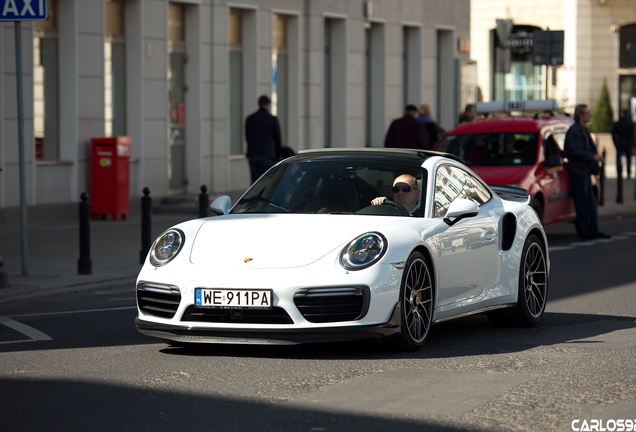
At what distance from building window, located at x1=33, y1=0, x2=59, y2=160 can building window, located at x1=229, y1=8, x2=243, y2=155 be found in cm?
521

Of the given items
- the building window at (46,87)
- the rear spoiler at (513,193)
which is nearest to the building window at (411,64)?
the building window at (46,87)

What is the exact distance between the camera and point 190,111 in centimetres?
2217

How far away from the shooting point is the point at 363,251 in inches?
292

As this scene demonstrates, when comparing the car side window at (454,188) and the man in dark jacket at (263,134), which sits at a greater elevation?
the man in dark jacket at (263,134)

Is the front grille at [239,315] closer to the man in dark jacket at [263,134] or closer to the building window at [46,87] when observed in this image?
the building window at [46,87]

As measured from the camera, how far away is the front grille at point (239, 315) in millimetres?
7297

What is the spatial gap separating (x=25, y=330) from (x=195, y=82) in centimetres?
1348

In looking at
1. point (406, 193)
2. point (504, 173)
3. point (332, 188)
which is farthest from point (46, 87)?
point (406, 193)

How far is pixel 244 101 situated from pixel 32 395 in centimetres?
1776

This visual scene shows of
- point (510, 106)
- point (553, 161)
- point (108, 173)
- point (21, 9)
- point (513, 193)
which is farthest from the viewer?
point (510, 106)

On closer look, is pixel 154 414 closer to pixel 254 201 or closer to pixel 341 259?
pixel 341 259

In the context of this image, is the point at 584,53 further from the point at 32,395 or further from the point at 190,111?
the point at 32,395

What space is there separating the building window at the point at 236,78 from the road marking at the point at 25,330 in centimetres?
1436

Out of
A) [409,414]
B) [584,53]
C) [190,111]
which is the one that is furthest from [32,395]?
[584,53]
